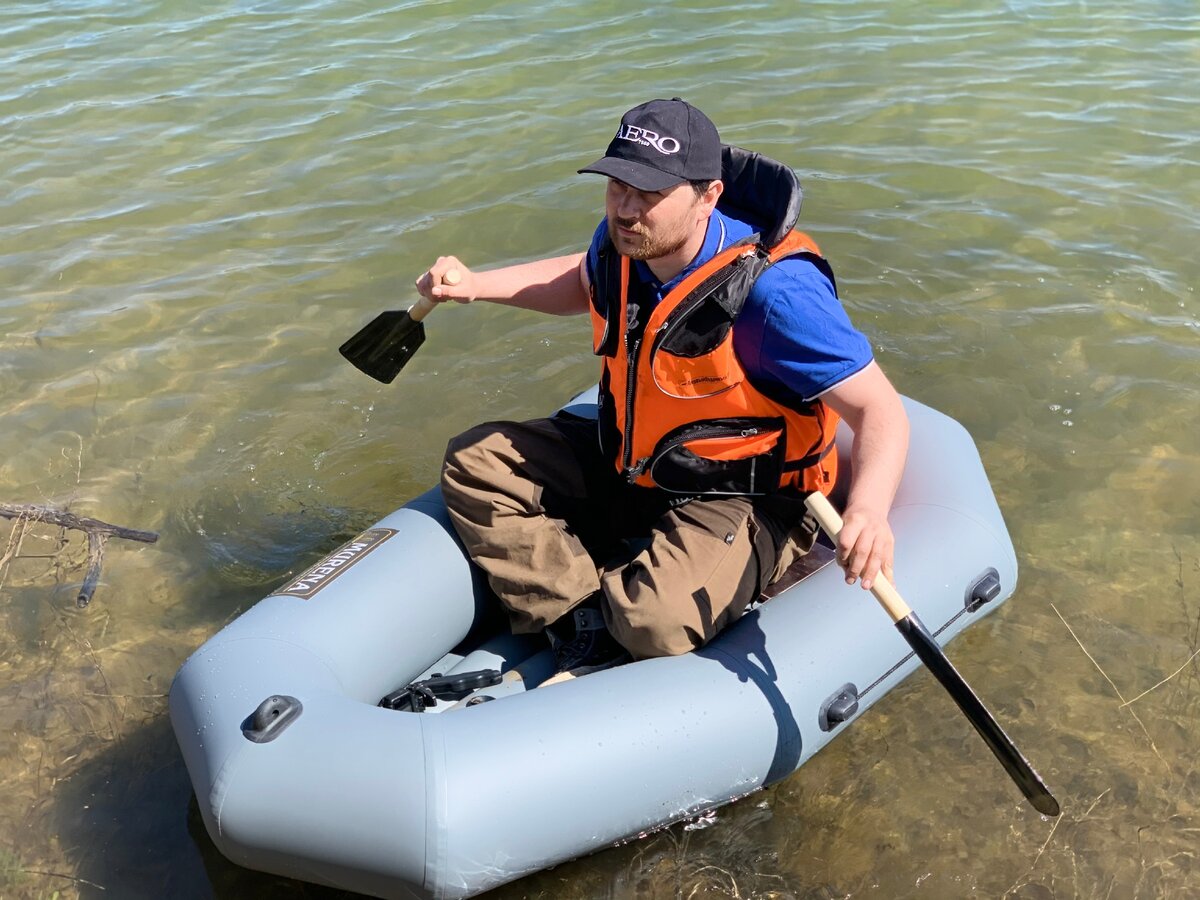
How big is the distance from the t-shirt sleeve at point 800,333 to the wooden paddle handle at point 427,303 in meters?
0.82

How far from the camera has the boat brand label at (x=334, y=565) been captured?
292 centimetres

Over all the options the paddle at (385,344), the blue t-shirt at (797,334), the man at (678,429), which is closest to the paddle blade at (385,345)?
the paddle at (385,344)

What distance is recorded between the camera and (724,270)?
8.93ft

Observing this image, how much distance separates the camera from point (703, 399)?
2838 millimetres

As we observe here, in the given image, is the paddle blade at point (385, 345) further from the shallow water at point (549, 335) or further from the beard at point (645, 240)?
the beard at point (645, 240)

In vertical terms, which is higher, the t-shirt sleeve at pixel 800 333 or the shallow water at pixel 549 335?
the t-shirt sleeve at pixel 800 333

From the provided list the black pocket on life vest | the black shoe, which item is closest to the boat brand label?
the black shoe

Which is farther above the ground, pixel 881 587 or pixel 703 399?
pixel 703 399

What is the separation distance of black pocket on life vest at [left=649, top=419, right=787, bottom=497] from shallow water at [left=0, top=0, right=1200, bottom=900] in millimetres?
786

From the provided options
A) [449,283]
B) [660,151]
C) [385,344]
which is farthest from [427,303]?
[660,151]

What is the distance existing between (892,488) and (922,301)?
261cm

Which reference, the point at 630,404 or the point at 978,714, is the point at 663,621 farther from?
the point at 978,714

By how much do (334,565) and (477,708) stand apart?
0.64 m

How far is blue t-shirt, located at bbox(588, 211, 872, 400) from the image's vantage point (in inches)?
103
